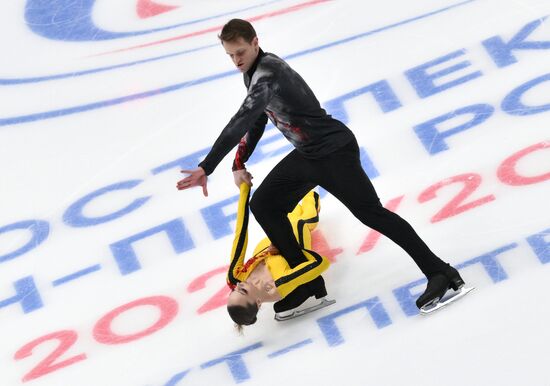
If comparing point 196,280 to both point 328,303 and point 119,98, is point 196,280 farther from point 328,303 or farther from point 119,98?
point 119,98

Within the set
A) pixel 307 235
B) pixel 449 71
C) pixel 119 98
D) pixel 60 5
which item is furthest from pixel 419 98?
pixel 60 5

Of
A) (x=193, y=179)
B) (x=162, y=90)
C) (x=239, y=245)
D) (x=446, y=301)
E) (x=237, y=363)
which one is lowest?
(x=446, y=301)

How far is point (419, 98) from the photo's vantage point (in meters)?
7.44

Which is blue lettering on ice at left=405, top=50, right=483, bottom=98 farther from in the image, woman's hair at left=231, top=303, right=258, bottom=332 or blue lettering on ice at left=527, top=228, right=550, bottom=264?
woman's hair at left=231, top=303, right=258, bottom=332

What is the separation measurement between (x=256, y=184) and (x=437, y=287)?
1380 millimetres

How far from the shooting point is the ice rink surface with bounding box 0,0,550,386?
632cm

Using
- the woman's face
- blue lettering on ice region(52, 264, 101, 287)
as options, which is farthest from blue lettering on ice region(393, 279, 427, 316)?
blue lettering on ice region(52, 264, 101, 287)

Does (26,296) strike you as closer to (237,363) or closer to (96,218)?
(96,218)

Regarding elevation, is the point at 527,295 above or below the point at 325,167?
below

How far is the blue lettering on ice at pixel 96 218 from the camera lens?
7.25m

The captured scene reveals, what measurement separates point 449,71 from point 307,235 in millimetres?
1397

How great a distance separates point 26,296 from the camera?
697cm

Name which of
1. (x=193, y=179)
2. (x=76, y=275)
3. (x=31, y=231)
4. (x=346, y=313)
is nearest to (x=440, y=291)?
(x=346, y=313)

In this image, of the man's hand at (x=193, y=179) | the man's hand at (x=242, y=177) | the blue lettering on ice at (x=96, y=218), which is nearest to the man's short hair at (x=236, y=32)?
the man's hand at (x=193, y=179)
